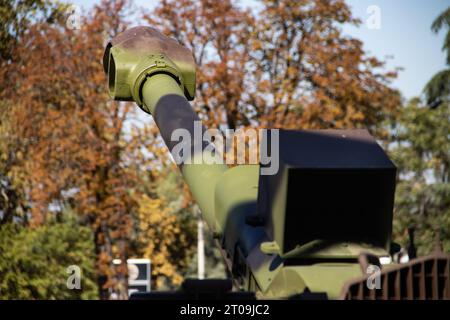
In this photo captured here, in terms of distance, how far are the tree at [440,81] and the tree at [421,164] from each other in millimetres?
2773

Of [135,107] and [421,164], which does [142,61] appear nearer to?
[135,107]

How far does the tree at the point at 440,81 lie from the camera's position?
45.2m

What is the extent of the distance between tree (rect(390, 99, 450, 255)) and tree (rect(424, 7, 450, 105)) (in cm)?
277

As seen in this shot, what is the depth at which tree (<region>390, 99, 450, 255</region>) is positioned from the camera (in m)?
39.2

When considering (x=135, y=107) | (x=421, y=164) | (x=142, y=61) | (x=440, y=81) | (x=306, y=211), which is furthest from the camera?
(x=440, y=81)

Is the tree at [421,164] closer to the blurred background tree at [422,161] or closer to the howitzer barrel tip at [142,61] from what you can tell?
the blurred background tree at [422,161]

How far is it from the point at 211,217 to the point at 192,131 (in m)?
0.76

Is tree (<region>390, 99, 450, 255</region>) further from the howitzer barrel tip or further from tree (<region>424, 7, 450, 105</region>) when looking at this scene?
the howitzer barrel tip

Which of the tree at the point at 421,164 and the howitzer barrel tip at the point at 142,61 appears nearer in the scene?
the howitzer barrel tip at the point at 142,61

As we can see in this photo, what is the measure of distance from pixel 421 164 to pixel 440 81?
19.4 ft

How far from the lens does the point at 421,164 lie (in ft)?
137

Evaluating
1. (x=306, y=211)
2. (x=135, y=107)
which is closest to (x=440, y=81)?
(x=135, y=107)

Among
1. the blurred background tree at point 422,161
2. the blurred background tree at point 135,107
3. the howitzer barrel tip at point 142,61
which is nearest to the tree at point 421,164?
the blurred background tree at point 422,161

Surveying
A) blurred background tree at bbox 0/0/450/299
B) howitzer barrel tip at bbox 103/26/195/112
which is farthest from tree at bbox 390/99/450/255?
howitzer barrel tip at bbox 103/26/195/112
